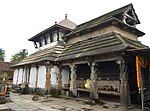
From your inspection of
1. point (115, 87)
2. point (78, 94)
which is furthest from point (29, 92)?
point (115, 87)

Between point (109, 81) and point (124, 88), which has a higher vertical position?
point (109, 81)

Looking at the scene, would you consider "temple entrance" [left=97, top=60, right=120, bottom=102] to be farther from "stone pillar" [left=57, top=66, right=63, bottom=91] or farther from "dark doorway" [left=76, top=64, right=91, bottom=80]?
"stone pillar" [left=57, top=66, right=63, bottom=91]

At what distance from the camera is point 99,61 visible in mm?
12219

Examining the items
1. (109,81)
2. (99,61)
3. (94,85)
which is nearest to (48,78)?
(94,85)

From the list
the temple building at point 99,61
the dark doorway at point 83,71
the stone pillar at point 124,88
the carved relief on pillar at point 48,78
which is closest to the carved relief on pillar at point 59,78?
the temple building at point 99,61

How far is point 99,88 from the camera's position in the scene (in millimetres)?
12836

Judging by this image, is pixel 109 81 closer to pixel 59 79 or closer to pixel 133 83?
pixel 133 83

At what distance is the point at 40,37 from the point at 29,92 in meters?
7.76

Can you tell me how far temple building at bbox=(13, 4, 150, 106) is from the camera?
1065 cm

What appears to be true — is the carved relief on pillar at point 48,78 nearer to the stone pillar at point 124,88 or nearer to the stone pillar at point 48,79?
the stone pillar at point 48,79

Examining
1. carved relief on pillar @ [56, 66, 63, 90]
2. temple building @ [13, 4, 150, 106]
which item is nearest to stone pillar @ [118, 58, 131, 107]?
temple building @ [13, 4, 150, 106]

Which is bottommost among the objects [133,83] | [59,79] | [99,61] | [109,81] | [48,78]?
[133,83]

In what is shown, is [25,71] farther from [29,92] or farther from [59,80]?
[59,80]

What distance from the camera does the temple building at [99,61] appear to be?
34.9 ft
